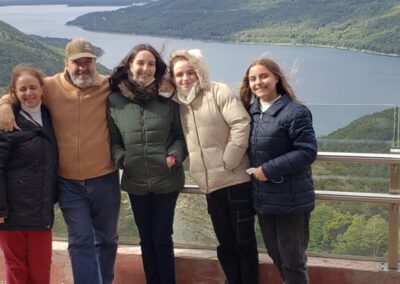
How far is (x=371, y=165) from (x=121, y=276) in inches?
65.3

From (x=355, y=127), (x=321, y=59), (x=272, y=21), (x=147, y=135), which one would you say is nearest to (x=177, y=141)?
(x=147, y=135)

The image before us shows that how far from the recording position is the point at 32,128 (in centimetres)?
288

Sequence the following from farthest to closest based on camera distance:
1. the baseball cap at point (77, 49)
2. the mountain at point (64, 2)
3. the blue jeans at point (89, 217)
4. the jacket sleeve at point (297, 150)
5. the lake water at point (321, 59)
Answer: the mountain at point (64, 2), the lake water at point (321, 59), the blue jeans at point (89, 217), the baseball cap at point (77, 49), the jacket sleeve at point (297, 150)

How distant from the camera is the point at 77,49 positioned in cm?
295

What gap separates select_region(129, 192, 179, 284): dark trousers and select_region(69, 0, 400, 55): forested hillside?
102 ft

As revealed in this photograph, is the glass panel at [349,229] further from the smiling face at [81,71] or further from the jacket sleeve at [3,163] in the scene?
the jacket sleeve at [3,163]

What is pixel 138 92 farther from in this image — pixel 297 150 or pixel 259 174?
pixel 297 150

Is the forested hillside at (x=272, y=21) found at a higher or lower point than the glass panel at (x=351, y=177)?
higher

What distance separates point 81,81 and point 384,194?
1.76 m

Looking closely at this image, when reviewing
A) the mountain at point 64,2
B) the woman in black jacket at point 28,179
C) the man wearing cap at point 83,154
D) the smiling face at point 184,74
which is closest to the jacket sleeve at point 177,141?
the smiling face at point 184,74

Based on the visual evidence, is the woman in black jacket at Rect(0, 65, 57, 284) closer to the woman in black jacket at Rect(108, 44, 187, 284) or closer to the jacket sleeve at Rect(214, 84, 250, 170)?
the woman in black jacket at Rect(108, 44, 187, 284)

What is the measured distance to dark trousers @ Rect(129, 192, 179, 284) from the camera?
3.10m

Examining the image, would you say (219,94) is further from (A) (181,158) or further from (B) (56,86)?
(B) (56,86)

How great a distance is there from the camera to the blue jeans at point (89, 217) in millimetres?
3047
